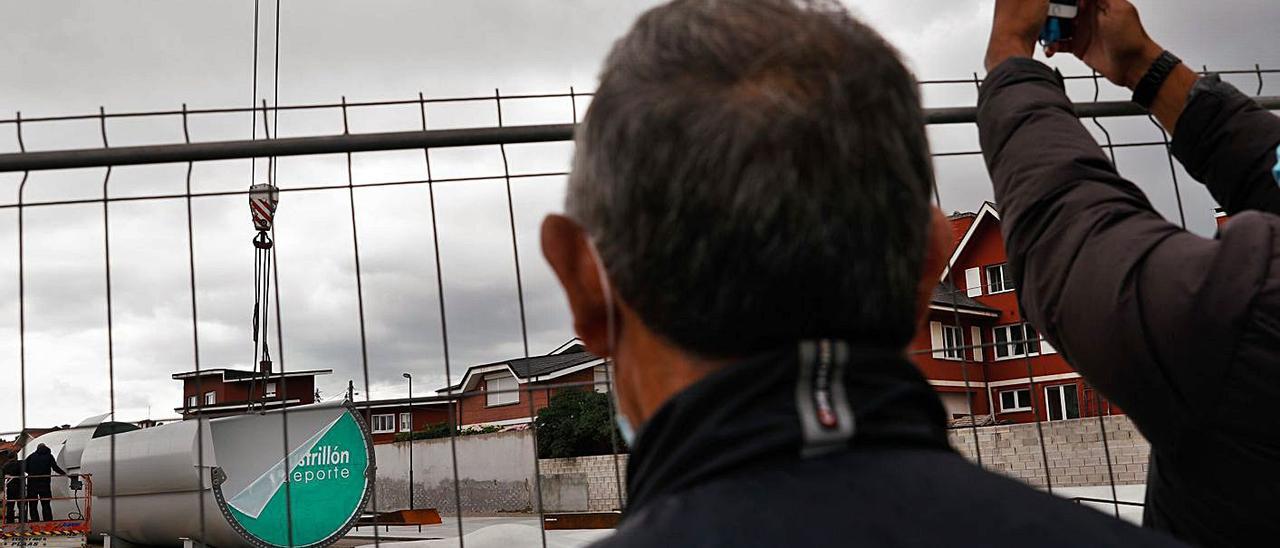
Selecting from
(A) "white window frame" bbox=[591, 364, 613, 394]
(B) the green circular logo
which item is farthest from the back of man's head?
(B) the green circular logo

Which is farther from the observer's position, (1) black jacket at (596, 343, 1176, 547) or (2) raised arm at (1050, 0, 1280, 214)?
(2) raised arm at (1050, 0, 1280, 214)

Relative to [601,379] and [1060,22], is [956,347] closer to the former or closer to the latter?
[601,379]

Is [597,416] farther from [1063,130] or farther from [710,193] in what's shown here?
[710,193]

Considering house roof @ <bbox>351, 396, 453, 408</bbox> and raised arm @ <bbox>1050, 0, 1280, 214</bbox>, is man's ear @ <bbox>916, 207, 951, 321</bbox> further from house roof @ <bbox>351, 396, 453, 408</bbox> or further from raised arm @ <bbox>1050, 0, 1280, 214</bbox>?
house roof @ <bbox>351, 396, 453, 408</bbox>

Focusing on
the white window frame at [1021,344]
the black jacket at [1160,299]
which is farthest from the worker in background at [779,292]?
the white window frame at [1021,344]

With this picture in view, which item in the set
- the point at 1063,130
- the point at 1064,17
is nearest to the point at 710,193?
the point at 1063,130

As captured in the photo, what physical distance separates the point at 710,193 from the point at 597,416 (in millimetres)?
3316

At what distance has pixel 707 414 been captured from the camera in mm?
783

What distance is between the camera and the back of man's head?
0.79 m

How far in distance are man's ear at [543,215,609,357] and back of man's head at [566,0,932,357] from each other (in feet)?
0.14

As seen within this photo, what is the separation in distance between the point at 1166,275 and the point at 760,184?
0.62m

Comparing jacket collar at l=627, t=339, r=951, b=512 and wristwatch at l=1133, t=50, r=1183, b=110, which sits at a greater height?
wristwatch at l=1133, t=50, r=1183, b=110

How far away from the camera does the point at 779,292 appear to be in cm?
79

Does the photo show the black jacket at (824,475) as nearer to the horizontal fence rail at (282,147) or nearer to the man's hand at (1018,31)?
the man's hand at (1018,31)
